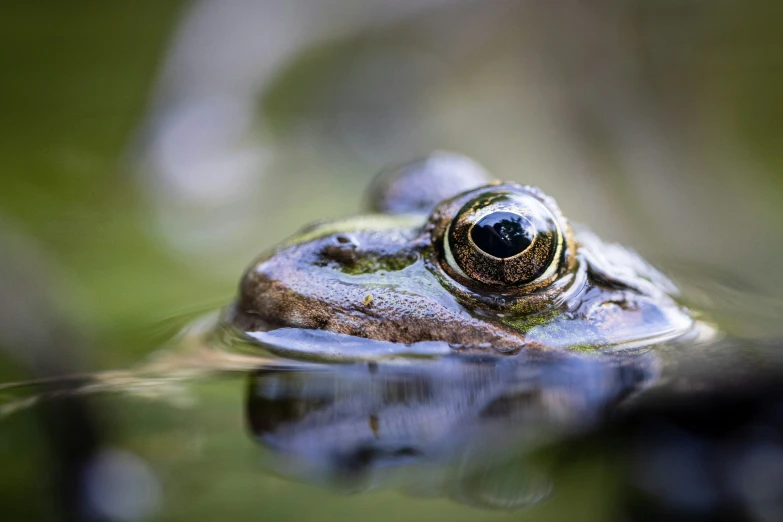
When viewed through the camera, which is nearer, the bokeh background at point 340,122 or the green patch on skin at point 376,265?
the green patch on skin at point 376,265

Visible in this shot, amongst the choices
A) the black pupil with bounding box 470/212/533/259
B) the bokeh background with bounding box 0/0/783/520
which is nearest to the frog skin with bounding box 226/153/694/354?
the black pupil with bounding box 470/212/533/259

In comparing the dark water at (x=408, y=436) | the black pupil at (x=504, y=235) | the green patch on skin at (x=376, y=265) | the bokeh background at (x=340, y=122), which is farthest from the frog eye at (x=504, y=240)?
the bokeh background at (x=340, y=122)

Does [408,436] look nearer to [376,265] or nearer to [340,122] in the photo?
[376,265]

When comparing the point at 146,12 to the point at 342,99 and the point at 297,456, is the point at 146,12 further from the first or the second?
the point at 297,456

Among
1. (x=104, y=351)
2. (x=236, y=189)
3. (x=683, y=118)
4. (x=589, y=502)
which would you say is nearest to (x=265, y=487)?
(x=589, y=502)

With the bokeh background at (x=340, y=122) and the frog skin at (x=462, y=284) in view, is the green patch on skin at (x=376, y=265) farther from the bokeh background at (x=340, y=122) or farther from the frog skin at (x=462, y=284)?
the bokeh background at (x=340, y=122)

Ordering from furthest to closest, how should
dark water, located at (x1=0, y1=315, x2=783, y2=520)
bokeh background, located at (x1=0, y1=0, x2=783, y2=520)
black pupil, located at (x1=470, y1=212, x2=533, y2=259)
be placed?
bokeh background, located at (x1=0, y1=0, x2=783, y2=520)
black pupil, located at (x1=470, y1=212, x2=533, y2=259)
dark water, located at (x1=0, y1=315, x2=783, y2=520)

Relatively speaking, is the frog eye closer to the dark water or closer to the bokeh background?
the dark water

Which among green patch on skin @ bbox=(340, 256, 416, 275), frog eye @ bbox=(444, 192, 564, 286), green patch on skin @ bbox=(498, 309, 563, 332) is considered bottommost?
green patch on skin @ bbox=(340, 256, 416, 275)

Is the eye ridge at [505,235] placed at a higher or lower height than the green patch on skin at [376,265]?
higher
